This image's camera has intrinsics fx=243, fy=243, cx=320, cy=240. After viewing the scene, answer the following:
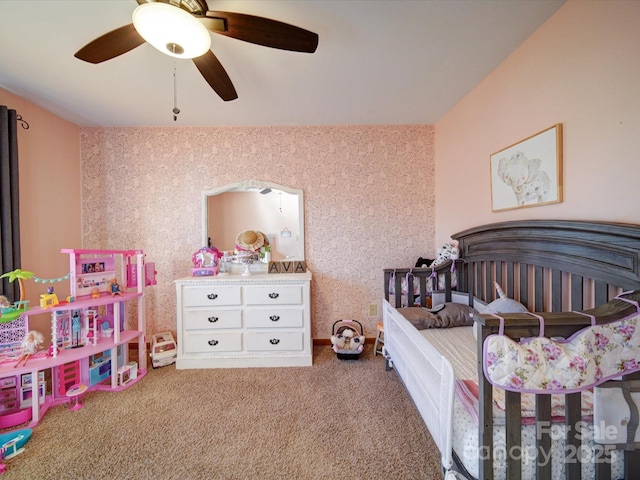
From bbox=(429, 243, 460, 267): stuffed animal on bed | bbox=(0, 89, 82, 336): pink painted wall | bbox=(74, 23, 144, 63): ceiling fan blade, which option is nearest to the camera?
bbox=(74, 23, 144, 63): ceiling fan blade

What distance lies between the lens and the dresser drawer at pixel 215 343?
2.25 m

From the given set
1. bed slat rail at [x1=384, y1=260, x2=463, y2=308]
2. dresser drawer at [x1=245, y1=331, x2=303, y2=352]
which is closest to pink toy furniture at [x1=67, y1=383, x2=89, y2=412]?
dresser drawer at [x1=245, y1=331, x2=303, y2=352]

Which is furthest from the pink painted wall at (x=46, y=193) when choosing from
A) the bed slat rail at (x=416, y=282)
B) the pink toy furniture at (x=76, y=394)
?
the bed slat rail at (x=416, y=282)

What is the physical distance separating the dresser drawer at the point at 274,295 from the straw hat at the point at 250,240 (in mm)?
534

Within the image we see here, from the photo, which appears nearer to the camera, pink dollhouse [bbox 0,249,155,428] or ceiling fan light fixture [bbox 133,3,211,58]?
ceiling fan light fixture [bbox 133,3,211,58]

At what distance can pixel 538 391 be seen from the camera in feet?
2.63

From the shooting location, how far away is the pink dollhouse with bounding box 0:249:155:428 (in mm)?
1661

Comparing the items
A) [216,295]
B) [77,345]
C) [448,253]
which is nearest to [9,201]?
[77,345]

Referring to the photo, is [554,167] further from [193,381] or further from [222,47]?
[193,381]

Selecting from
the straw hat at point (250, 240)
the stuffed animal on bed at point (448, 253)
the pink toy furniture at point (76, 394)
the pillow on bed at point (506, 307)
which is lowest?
the pink toy furniture at point (76, 394)

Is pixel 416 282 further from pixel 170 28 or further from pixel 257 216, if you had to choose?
pixel 170 28

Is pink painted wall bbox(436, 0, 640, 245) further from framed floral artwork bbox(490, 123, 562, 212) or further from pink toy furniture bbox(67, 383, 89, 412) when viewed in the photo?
pink toy furniture bbox(67, 383, 89, 412)

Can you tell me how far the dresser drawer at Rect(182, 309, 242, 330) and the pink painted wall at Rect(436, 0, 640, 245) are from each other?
2338 mm

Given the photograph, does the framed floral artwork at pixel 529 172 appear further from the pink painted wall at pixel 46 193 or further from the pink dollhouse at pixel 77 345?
the pink painted wall at pixel 46 193
